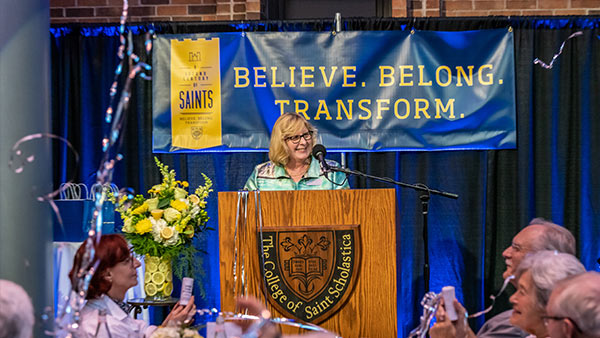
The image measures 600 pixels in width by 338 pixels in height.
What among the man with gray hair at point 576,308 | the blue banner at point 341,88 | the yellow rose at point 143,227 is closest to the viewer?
the man with gray hair at point 576,308

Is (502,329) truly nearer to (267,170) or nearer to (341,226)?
(341,226)

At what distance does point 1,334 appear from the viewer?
1379 mm

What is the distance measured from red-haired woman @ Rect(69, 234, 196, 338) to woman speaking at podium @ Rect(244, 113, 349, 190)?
1102 mm

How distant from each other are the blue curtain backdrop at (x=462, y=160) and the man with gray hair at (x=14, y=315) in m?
3.65

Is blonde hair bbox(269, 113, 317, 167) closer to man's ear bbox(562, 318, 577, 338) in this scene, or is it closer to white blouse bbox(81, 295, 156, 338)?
white blouse bbox(81, 295, 156, 338)

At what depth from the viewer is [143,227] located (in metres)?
3.40

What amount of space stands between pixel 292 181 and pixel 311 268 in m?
1.09

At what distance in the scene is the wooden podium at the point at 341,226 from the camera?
8.77 feet

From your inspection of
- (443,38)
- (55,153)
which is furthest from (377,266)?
(55,153)

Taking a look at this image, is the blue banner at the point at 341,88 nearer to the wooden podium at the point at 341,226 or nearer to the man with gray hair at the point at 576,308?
the wooden podium at the point at 341,226

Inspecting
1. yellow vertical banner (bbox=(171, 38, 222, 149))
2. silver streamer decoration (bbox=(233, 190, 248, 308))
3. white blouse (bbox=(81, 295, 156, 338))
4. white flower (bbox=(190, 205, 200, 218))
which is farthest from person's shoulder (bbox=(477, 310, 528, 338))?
yellow vertical banner (bbox=(171, 38, 222, 149))

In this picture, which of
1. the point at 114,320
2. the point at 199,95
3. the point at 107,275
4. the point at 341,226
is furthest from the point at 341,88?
the point at 114,320

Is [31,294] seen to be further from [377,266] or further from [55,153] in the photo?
[55,153]

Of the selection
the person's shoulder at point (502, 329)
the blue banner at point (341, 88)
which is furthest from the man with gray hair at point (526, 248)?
the blue banner at point (341, 88)
